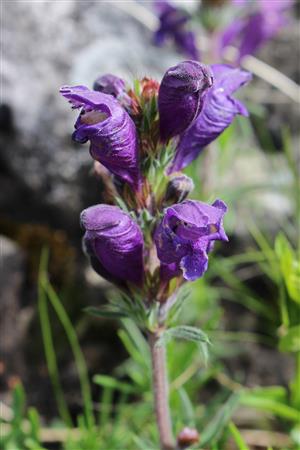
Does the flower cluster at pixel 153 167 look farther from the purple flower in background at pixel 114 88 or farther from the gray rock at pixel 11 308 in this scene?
the gray rock at pixel 11 308

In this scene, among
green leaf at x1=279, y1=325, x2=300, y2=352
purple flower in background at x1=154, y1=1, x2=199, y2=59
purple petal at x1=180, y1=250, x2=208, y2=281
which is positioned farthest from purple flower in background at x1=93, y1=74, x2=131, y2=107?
purple flower in background at x1=154, y1=1, x2=199, y2=59

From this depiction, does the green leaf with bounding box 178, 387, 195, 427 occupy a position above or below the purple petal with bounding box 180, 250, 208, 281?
below

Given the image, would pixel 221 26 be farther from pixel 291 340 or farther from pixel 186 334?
pixel 186 334

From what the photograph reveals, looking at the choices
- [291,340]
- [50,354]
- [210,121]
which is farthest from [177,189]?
[50,354]

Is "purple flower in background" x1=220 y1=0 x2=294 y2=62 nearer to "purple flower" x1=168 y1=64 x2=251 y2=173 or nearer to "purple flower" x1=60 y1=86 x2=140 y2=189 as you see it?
"purple flower" x1=168 y1=64 x2=251 y2=173

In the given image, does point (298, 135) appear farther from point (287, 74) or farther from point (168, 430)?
point (168, 430)

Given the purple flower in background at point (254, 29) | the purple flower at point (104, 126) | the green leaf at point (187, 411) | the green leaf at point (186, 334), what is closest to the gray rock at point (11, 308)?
the green leaf at point (187, 411)

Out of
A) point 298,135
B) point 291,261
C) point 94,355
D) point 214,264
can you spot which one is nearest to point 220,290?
point 214,264
